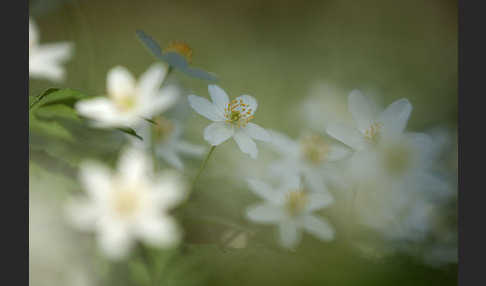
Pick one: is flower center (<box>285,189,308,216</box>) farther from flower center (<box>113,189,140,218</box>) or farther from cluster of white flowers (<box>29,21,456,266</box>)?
flower center (<box>113,189,140,218</box>)

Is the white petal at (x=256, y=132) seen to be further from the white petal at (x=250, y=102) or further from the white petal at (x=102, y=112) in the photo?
the white petal at (x=102, y=112)

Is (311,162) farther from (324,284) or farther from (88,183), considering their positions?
(88,183)

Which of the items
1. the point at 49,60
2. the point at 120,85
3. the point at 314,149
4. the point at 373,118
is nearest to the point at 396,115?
the point at 373,118

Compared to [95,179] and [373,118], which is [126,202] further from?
[373,118]

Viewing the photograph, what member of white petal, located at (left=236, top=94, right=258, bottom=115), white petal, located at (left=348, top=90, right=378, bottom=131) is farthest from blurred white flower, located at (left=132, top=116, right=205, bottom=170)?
white petal, located at (left=348, top=90, right=378, bottom=131)

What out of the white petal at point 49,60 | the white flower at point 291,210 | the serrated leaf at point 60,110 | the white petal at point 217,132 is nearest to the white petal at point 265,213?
the white flower at point 291,210

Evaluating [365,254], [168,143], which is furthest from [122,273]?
[365,254]
